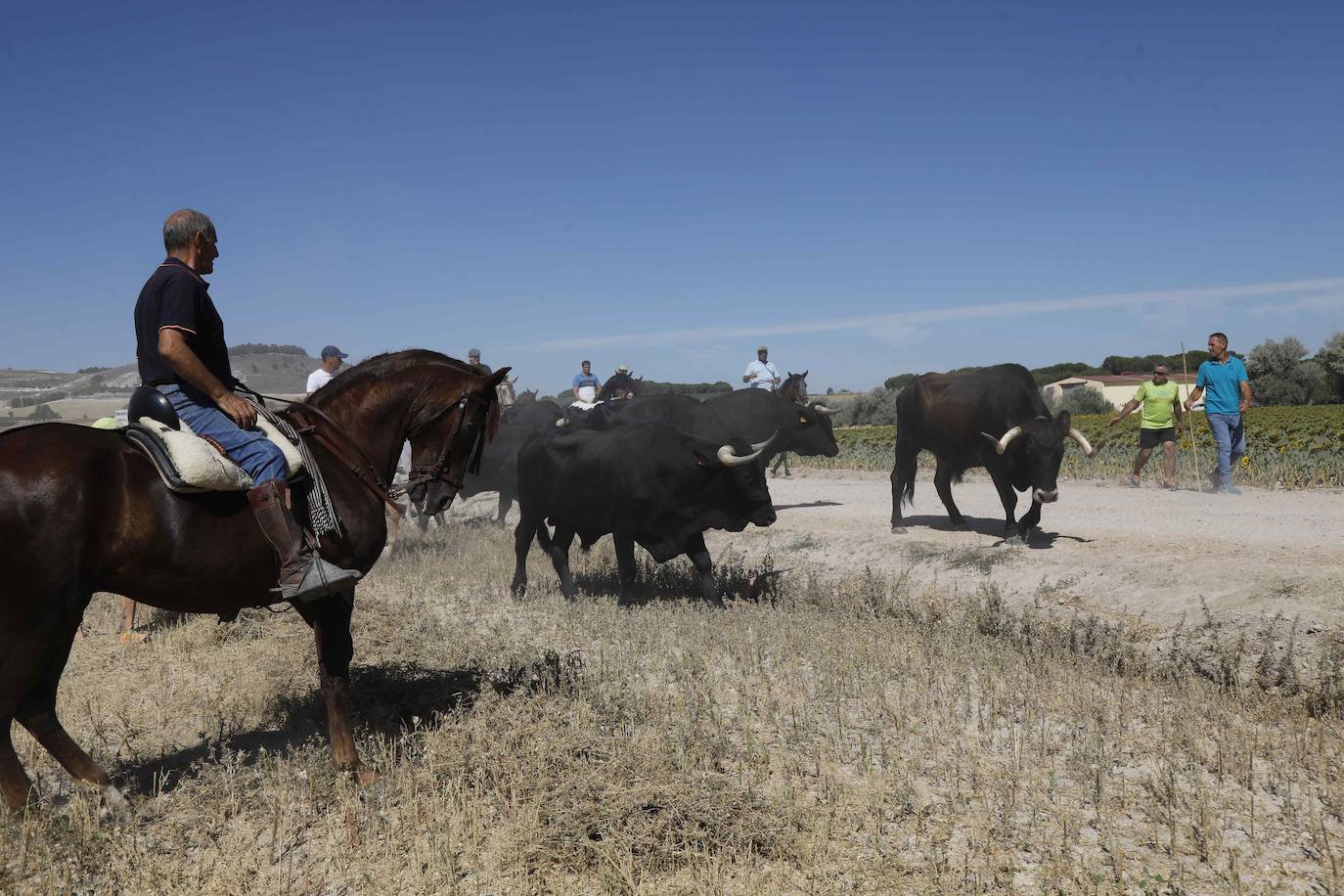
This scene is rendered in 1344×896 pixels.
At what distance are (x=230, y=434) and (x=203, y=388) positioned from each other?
254 mm

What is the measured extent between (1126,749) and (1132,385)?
5117 centimetres

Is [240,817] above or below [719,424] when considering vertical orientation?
below

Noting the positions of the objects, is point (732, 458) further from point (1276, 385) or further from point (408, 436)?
point (1276, 385)

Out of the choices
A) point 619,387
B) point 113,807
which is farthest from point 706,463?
point 619,387

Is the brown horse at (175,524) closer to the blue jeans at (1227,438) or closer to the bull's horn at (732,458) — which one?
the bull's horn at (732,458)

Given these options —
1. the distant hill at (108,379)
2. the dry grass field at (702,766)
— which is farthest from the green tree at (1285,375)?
the distant hill at (108,379)

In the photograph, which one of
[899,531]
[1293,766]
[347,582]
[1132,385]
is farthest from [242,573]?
[1132,385]

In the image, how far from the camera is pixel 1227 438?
535 inches

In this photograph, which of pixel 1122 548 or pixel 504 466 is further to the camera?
pixel 504 466

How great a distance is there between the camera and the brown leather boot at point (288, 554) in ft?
14.4

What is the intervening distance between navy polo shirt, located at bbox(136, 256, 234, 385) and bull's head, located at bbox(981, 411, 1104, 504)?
8532 mm

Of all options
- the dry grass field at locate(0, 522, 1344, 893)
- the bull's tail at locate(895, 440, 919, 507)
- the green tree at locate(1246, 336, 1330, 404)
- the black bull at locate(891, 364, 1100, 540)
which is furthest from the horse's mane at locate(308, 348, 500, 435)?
the green tree at locate(1246, 336, 1330, 404)

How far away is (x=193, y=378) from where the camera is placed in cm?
429

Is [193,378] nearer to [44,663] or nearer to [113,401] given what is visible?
[44,663]
